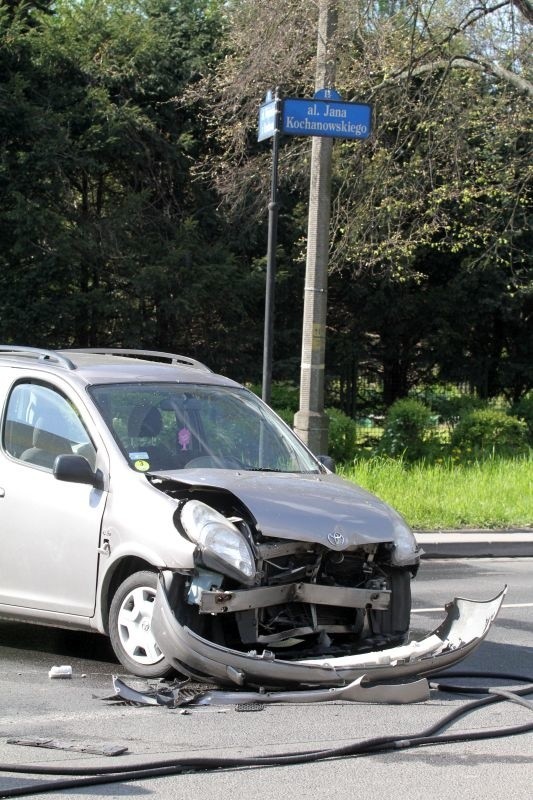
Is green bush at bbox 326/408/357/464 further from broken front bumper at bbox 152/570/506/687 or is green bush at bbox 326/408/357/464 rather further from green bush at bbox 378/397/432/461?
broken front bumper at bbox 152/570/506/687

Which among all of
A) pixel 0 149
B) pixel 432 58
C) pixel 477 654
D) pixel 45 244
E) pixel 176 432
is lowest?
pixel 477 654

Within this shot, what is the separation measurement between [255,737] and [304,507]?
1.43 m

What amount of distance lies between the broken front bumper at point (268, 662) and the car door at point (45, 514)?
2.57 feet

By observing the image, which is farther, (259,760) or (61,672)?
(61,672)

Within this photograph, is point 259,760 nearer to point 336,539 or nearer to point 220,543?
point 220,543

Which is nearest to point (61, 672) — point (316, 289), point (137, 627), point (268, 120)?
point (137, 627)

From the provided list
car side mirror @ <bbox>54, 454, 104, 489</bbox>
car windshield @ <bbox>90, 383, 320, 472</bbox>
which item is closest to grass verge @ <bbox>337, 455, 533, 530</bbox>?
car windshield @ <bbox>90, 383, 320, 472</bbox>

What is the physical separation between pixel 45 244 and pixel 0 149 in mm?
1793

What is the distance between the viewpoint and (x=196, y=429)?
23.8ft

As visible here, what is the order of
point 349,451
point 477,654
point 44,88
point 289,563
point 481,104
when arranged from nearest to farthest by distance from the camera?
point 289,563 → point 477,654 → point 349,451 → point 481,104 → point 44,88

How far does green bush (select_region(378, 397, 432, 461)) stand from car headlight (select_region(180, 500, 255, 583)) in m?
11.5

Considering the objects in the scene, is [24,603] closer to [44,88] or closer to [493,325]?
[44,88]

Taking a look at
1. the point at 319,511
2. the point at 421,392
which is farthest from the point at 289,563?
the point at 421,392

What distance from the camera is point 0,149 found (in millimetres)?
19781
